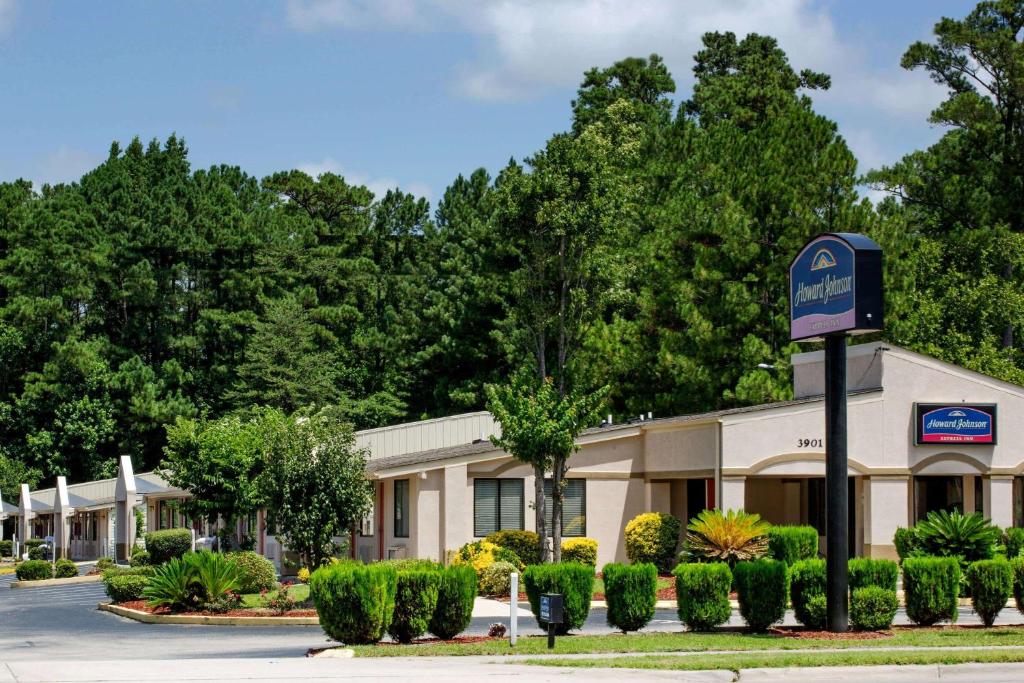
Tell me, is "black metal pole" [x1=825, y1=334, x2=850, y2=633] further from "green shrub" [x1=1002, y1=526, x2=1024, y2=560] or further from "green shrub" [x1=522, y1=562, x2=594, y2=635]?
"green shrub" [x1=1002, y1=526, x2=1024, y2=560]

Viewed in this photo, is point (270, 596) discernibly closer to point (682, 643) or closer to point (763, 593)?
point (763, 593)

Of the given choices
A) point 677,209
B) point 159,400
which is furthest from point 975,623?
point 159,400

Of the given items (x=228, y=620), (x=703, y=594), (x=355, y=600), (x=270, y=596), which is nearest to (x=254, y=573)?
(x=270, y=596)

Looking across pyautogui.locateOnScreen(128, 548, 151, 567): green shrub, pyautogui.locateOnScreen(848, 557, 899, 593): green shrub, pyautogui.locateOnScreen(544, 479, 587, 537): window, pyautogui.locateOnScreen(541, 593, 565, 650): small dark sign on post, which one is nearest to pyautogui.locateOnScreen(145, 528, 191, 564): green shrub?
pyautogui.locateOnScreen(128, 548, 151, 567): green shrub

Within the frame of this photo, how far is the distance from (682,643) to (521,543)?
15902 mm

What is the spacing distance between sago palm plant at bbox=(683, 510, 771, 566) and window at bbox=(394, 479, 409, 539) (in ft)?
37.7

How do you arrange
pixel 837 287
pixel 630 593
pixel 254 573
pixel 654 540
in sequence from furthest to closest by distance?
pixel 654 540 < pixel 254 573 < pixel 837 287 < pixel 630 593

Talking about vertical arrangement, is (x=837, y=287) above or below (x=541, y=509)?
above

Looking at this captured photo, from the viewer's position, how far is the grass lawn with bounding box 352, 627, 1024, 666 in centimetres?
2017

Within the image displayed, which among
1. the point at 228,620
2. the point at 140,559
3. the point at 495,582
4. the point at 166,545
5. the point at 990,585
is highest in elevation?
the point at 990,585

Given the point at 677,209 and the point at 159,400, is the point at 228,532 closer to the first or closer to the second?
the point at 677,209

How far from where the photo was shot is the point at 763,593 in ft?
75.8

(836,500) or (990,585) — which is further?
(990,585)

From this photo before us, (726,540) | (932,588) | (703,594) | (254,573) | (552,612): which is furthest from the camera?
(254,573)
